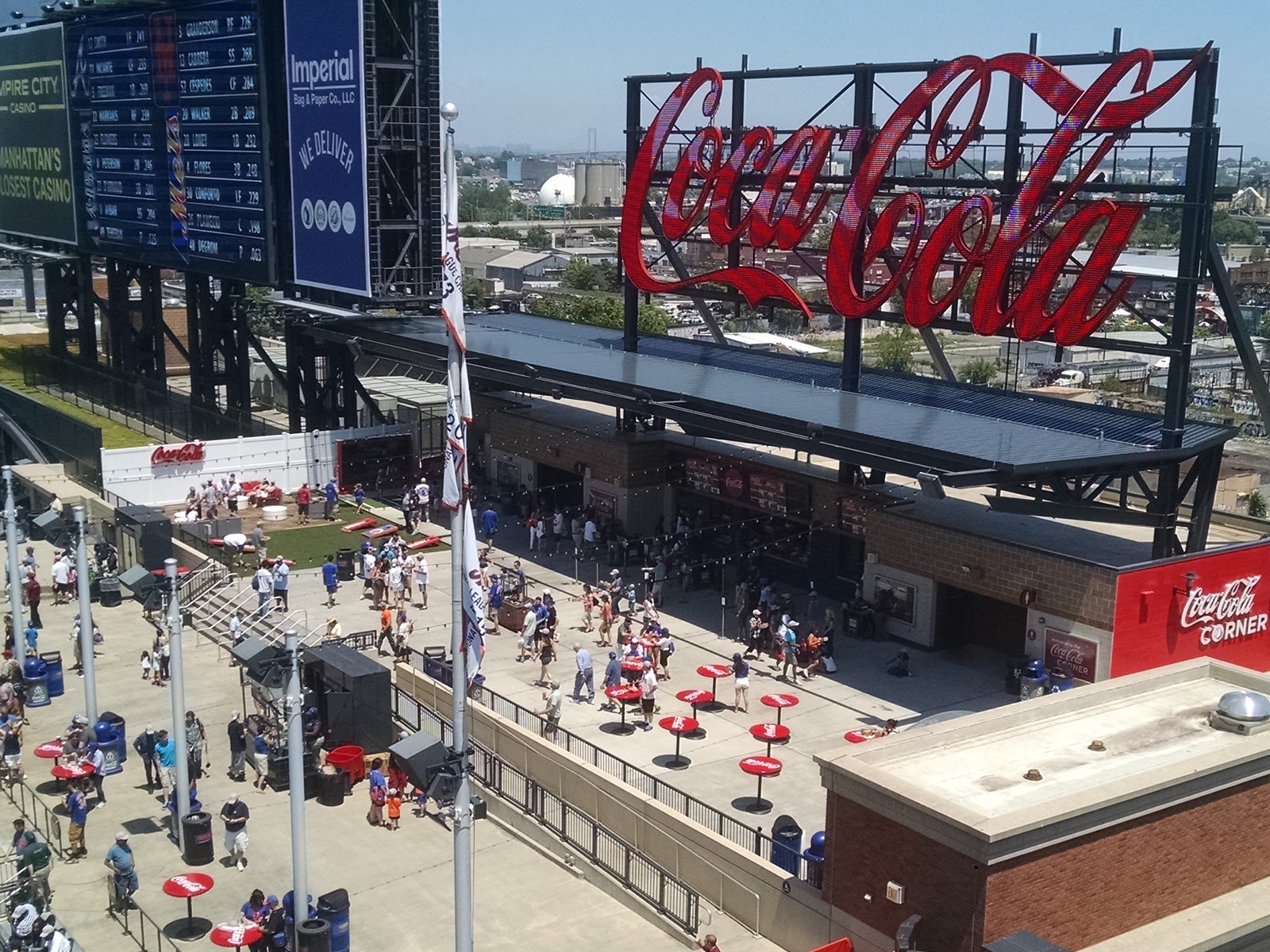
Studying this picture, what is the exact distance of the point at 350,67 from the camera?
146 ft

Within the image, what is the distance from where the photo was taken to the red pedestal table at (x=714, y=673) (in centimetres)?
2886

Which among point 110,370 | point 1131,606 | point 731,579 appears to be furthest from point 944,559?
point 110,370

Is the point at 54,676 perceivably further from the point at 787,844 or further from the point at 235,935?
the point at 787,844

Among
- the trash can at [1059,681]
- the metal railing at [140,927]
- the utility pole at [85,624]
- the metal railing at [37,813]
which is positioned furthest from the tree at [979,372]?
the metal railing at [140,927]

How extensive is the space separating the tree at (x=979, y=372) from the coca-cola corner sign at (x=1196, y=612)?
197ft

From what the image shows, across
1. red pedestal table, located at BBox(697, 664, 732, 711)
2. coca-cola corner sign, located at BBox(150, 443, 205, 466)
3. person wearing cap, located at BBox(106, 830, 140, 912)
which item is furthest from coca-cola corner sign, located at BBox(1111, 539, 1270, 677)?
coca-cola corner sign, located at BBox(150, 443, 205, 466)

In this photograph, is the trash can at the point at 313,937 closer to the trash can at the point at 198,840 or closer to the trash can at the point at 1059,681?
the trash can at the point at 198,840

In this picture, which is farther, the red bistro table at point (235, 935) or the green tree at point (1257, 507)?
the green tree at point (1257, 507)

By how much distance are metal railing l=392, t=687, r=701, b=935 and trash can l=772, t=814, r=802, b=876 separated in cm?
137

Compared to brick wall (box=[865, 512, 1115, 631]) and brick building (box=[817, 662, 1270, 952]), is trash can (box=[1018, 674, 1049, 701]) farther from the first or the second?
brick building (box=[817, 662, 1270, 952])

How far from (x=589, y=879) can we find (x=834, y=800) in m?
5.37

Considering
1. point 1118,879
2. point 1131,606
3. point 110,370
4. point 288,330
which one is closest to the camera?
point 1118,879

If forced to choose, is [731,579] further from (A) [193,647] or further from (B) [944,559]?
(A) [193,647]

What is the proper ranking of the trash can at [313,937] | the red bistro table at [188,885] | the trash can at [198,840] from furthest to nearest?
the trash can at [198,840] < the red bistro table at [188,885] < the trash can at [313,937]
